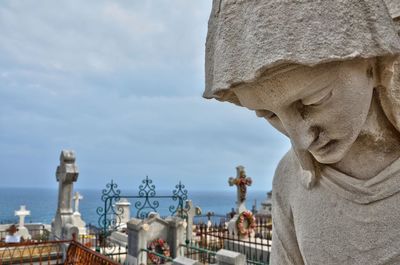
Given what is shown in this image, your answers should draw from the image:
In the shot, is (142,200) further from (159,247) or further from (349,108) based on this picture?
(349,108)

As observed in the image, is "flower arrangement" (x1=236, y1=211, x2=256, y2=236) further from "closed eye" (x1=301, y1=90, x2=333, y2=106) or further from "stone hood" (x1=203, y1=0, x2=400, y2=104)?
"stone hood" (x1=203, y1=0, x2=400, y2=104)

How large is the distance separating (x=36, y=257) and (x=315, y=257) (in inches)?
440

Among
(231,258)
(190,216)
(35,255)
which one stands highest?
(231,258)

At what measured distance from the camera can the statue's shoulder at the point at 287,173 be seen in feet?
4.73

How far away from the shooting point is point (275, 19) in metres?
0.95

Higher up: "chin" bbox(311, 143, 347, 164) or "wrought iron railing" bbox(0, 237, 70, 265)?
"chin" bbox(311, 143, 347, 164)

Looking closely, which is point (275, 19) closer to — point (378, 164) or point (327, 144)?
point (327, 144)

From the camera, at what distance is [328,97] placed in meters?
1.05

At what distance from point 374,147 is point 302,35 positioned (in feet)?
1.72

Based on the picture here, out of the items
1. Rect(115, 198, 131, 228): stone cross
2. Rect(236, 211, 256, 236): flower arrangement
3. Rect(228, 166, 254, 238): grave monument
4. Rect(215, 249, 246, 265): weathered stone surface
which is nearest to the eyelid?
Rect(215, 249, 246, 265): weathered stone surface

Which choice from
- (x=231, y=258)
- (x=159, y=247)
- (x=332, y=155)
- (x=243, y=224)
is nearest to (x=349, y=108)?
(x=332, y=155)

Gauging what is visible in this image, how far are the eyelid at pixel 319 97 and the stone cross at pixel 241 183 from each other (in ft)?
44.0

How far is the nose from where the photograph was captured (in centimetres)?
110

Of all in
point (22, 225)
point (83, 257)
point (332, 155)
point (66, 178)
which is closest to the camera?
point (332, 155)
